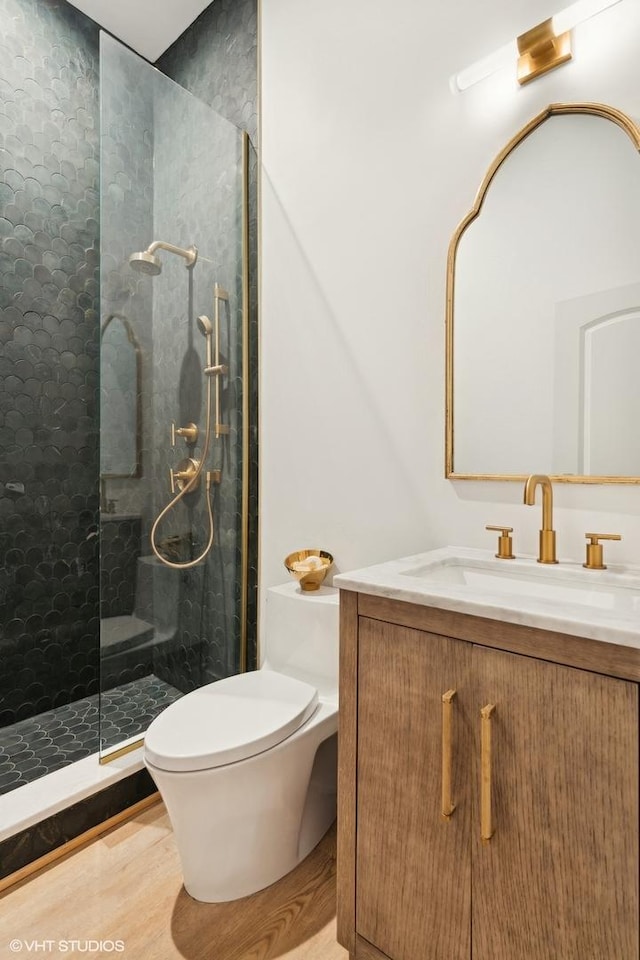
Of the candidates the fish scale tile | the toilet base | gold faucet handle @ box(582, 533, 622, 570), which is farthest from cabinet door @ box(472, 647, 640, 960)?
the fish scale tile

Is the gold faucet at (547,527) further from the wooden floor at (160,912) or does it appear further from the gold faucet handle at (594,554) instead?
the wooden floor at (160,912)

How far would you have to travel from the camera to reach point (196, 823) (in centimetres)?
121

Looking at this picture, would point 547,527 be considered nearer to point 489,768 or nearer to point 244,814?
point 489,768

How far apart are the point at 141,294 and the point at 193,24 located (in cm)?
150

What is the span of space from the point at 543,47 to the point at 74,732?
259 centimetres

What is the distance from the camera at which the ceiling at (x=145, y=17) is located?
2143 mm

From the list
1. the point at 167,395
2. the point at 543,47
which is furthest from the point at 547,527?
the point at 167,395

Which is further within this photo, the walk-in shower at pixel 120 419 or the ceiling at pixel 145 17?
the ceiling at pixel 145 17

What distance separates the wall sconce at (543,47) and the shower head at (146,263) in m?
1.09

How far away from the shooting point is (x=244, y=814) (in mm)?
1233

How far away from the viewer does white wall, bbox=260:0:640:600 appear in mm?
1293

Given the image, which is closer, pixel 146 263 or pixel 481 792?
pixel 481 792

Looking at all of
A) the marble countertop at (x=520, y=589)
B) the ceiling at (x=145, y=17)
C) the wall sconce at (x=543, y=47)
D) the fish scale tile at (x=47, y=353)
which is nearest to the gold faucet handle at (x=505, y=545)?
the marble countertop at (x=520, y=589)

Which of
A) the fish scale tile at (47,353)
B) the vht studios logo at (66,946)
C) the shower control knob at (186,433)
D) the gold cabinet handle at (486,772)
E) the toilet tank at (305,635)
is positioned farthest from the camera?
the fish scale tile at (47,353)
